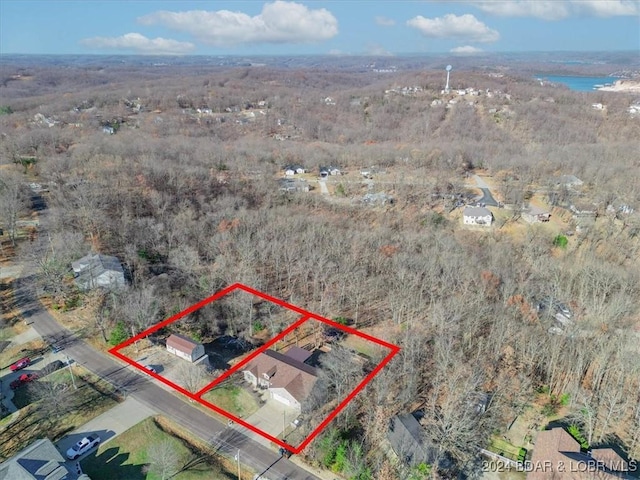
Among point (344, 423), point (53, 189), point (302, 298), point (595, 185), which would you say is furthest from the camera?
point (595, 185)

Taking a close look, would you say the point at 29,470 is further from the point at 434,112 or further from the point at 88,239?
the point at 434,112

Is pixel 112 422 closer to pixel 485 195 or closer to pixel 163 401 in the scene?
pixel 163 401

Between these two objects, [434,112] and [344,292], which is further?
[434,112]

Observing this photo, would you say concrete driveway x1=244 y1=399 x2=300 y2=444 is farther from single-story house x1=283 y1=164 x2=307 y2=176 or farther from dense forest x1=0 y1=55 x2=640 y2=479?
single-story house x1=283 y1=164 x2=307 y2=176

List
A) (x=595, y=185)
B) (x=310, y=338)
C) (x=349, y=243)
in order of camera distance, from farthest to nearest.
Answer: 1. (x=595, y=185)
2. (x=349, y=243)
3. (x=310, y=338)

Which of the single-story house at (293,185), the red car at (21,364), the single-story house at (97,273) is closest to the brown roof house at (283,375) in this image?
the red car at (21,364)

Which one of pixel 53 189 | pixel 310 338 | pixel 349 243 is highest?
pixel 53 189

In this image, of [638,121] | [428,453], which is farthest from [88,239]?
[638,121]

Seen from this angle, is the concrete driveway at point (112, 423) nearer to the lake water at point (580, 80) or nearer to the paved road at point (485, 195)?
the paved road at point (485, 195)

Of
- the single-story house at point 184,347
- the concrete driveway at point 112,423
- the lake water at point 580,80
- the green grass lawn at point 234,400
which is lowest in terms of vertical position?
the green grass lawn at point 234,400
